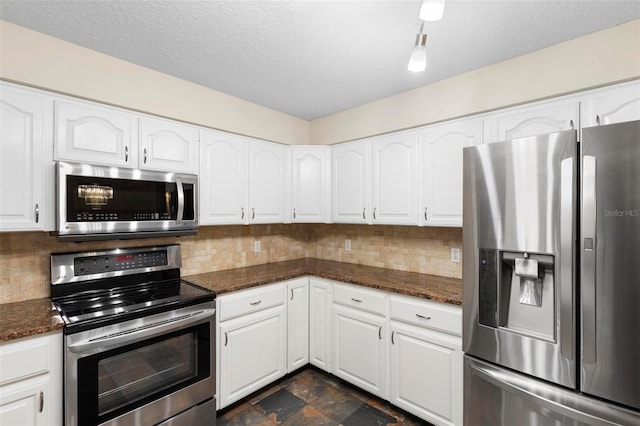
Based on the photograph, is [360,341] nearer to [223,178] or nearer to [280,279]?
[280,279]

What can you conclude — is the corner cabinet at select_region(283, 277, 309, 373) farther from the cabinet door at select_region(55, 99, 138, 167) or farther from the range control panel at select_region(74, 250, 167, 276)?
the cabinet door at select_region(55, 99, 138, 167)

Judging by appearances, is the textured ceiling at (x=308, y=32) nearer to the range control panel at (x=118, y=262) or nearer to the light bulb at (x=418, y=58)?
the light bulb at (x=418, y=58)

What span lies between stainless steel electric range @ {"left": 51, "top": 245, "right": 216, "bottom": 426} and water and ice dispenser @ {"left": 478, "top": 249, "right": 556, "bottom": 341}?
1605 mm

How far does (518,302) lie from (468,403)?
603 mm

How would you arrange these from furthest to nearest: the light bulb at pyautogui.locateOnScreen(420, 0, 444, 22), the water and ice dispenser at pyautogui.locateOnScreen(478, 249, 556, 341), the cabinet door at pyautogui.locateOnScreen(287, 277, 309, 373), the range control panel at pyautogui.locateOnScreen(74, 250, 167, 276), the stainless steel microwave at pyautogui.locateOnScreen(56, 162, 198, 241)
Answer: the cabinet door at pyautogui.locateOnScreen(287, 277, 309, 373)
the range control panel at pyautogui.locateOnScreen(74, 250, 167, 276)
the stainless steel microwave at pyautogui.locateOnScreen(56, 162, 198, 241)
the water and ice dispenser at pyautogui.locateOnScreen(478, 249, 556, 341)
the light bulb at pyautogui.locateOnScreen(420, 0, 444, 22)

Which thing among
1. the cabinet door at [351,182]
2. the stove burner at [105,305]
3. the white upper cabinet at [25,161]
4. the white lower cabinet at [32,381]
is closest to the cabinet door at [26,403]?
the white lower cabinet at [32,381]

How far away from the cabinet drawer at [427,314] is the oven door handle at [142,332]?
4.07 ft

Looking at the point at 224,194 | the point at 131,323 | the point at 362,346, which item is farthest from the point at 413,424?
the point at 224,194

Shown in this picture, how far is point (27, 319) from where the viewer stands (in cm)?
150

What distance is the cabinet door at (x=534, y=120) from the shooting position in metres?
1.74

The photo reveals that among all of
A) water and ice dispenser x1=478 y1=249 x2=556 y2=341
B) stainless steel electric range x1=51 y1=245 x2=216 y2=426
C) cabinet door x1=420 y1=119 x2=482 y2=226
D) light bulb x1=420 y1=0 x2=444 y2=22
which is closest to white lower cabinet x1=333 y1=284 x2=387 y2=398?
cabinet door x1=420 y1=119 x2=482 y2=226

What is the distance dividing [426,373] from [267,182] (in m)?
1.92

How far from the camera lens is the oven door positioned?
149 centimetres

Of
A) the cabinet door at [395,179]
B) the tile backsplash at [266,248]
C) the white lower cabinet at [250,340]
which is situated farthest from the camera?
the cabinet door at [395,179]
